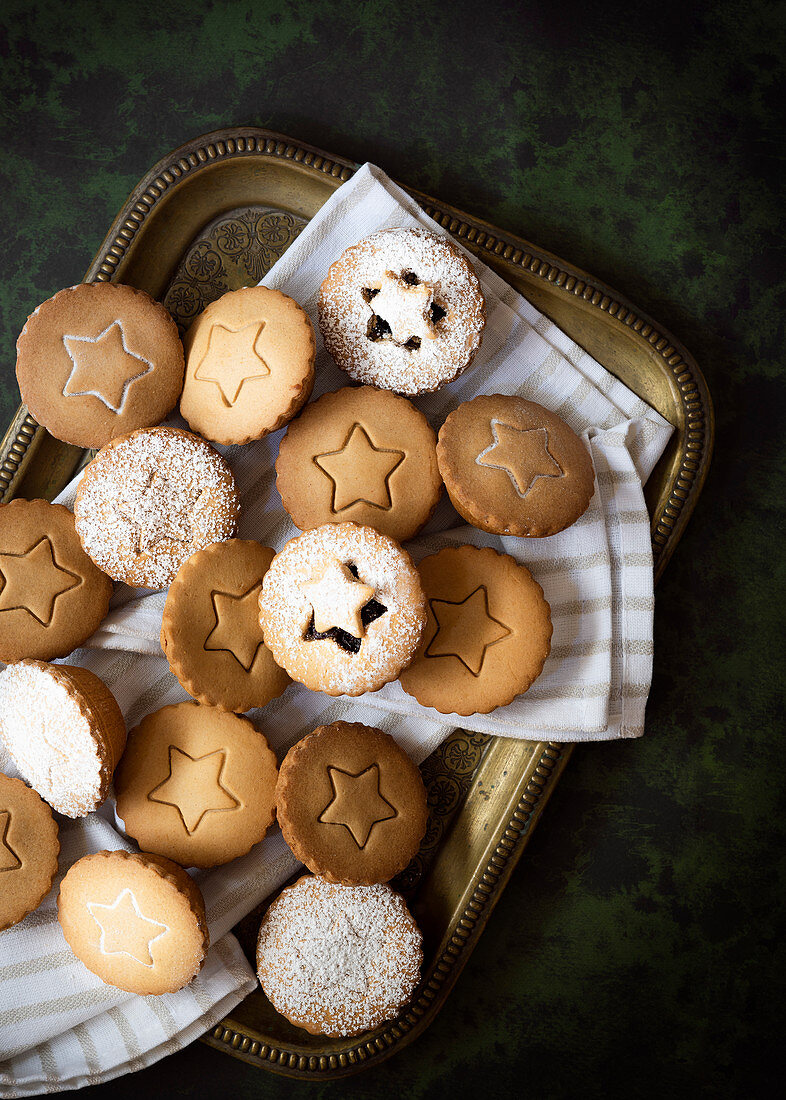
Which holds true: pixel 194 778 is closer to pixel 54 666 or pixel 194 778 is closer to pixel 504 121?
pixel 54 666

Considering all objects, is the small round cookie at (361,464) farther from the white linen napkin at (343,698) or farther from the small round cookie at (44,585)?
the small round cookie at (44,585)

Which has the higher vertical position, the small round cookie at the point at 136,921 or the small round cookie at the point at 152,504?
the small round cookie at the point at 152,504

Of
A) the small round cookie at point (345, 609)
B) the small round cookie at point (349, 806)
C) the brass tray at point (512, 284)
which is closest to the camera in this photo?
the small round cookie at point (345, 609)

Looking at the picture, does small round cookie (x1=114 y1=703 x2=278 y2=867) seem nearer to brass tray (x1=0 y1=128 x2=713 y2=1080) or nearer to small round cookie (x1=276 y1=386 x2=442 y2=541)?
brass tray (x1=0 y1=128 x2=713 y2=1080)

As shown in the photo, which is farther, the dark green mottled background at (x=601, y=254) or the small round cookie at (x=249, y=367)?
the dark green mottled background at (x=601, y=254)

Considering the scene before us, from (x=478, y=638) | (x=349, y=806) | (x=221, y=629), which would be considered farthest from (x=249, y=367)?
(x=349, y=806)

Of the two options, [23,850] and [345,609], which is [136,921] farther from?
[345,609]

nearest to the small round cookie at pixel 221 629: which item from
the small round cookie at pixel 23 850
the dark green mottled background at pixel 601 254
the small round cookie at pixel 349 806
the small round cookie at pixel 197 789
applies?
the small round cookie at pixel 197 789
